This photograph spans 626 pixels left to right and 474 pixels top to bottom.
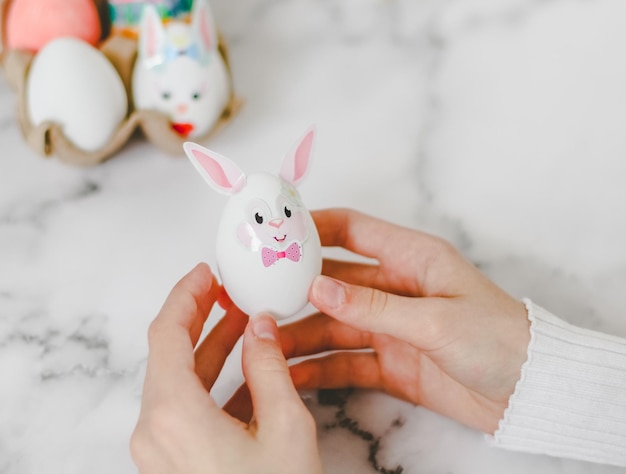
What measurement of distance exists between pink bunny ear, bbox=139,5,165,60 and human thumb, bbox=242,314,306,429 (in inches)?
15.6

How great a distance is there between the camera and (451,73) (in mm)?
1069

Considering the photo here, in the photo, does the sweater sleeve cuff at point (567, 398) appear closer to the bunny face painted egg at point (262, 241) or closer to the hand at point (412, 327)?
the hand at point (412, 327)

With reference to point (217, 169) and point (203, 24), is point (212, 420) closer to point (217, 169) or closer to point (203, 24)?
point (217, 169)

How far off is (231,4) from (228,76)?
0.82ft

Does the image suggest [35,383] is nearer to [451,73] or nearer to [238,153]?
[238,153]

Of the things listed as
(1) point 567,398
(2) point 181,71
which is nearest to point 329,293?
(1) point 567,398

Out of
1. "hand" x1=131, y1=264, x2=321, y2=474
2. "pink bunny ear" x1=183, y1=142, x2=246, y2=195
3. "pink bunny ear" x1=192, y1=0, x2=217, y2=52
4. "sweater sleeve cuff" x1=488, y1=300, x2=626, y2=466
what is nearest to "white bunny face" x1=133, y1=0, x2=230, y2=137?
"pink bunny ear" x1=192, y1=0, x2=217, y2=52

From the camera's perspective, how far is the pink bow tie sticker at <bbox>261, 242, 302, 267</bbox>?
650 millimetres

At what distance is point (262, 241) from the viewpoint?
2.13 feet

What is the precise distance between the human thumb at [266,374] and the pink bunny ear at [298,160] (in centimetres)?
15

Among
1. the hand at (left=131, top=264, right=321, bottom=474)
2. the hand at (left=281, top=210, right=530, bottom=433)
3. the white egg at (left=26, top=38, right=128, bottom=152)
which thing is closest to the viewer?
the hand at (left=131, top=264, right=321, bottom=474)

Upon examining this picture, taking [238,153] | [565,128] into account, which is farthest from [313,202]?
[565,128]

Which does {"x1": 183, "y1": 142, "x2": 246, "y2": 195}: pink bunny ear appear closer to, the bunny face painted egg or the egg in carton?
the bunny face painted egg

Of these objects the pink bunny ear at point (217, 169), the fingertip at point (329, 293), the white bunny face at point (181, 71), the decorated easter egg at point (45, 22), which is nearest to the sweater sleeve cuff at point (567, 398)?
the fingertip at point (329, 293)
